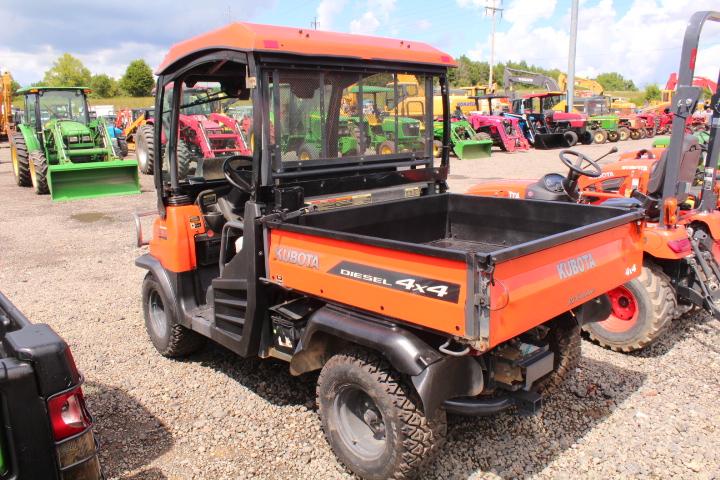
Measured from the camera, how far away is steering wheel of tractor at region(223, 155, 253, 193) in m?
3.56

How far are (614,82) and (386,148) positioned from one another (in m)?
97.3

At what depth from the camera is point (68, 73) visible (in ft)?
265

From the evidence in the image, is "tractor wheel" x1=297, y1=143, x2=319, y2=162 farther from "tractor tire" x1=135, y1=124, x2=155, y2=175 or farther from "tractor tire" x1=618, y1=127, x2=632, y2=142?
"tractor tire" x1=618, y1=127, x2=632, y2=142

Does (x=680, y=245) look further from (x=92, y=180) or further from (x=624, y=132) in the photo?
(x=624, y=132)

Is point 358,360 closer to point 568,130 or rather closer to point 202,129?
point 202,129

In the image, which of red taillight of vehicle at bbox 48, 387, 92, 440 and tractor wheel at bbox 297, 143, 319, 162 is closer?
red taillight of vehicle at bbox 48, 387, 92, 440

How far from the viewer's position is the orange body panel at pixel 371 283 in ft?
8.03

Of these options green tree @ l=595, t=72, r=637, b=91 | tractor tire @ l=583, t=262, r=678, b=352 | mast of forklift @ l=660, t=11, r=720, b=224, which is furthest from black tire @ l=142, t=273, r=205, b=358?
green tree @ l=595, t=72, r=637, b=91

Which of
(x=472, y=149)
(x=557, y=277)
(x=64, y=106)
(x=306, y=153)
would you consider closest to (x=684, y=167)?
(x=557, y=277)

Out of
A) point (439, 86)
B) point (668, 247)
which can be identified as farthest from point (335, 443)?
point (668, 247)

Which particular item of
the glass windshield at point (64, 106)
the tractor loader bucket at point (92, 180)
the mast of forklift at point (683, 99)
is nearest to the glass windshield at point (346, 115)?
→ the mast of forklift at point (683, 99)

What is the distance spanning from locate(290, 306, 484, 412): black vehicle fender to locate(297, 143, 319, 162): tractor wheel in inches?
40.6

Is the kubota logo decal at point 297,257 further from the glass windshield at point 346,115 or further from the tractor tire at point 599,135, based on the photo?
the tractor tire at point 599,135

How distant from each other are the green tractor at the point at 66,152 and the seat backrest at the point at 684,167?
10.6 meters
